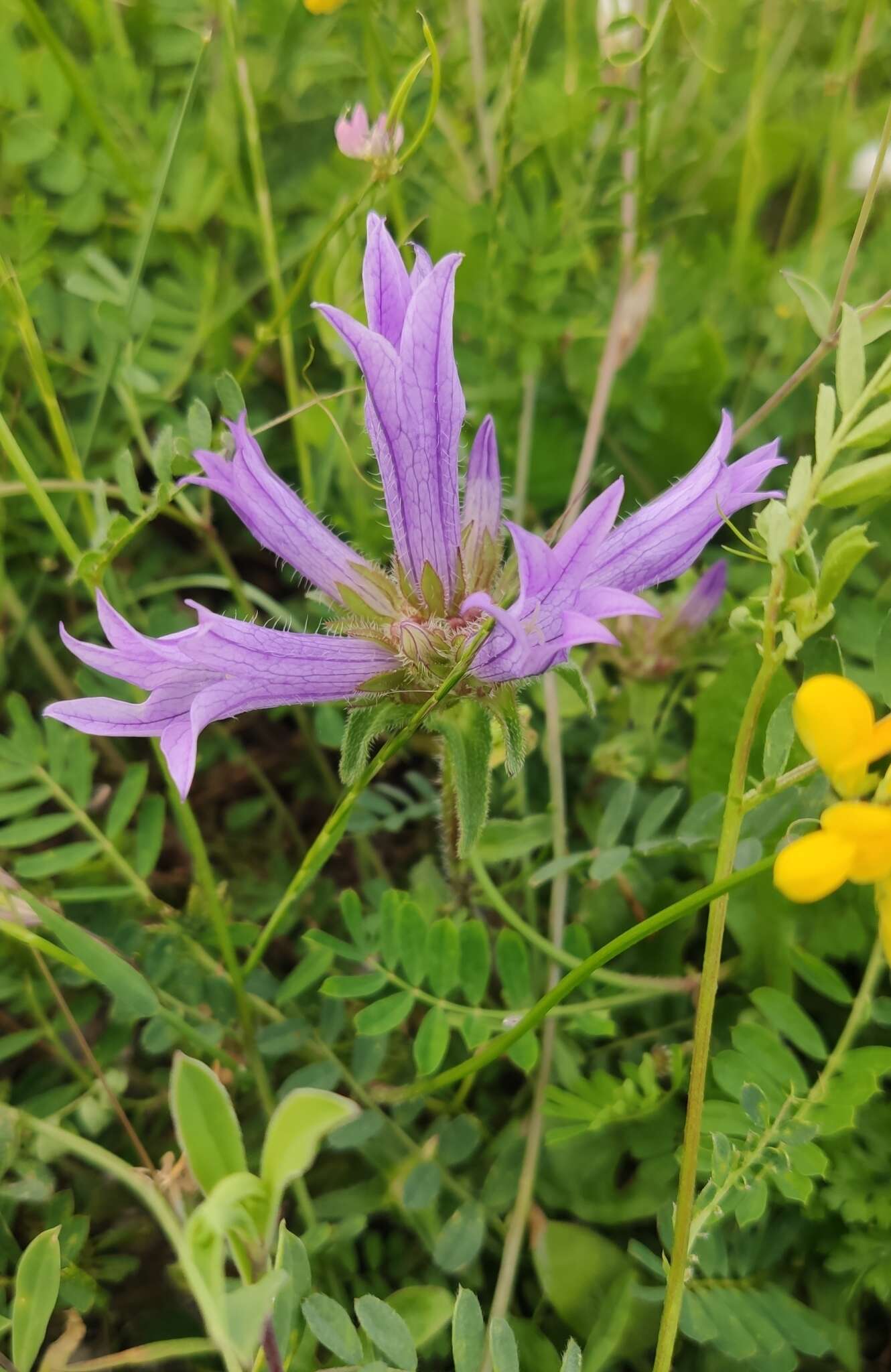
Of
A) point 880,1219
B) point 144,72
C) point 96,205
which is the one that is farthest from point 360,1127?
point 144,72

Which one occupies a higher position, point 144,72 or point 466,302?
point 144,72

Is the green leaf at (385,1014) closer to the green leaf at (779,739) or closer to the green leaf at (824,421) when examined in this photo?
the green leaf at (779,739)

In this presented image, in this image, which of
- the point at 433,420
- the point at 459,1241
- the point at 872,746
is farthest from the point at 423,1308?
the point at 433,420

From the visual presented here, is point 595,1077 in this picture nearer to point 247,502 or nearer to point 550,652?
point 550,652

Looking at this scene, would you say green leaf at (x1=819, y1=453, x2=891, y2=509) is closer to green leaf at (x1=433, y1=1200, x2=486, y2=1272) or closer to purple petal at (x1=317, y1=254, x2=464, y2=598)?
purple petal at (x1=317, y1=254, x2=464, y2=598)

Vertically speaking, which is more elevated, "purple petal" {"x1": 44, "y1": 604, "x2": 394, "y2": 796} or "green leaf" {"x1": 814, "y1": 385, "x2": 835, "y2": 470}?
"green leaf" {"x1": 814, "y1": 385, "x2": 835, "y2": 470}

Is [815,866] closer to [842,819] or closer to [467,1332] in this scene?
[842,819]

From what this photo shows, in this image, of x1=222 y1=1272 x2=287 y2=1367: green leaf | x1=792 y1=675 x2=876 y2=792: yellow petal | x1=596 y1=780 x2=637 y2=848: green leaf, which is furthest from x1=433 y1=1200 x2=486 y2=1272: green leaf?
x1=792 y1=675 x2=876 y2=792: yellow petal
